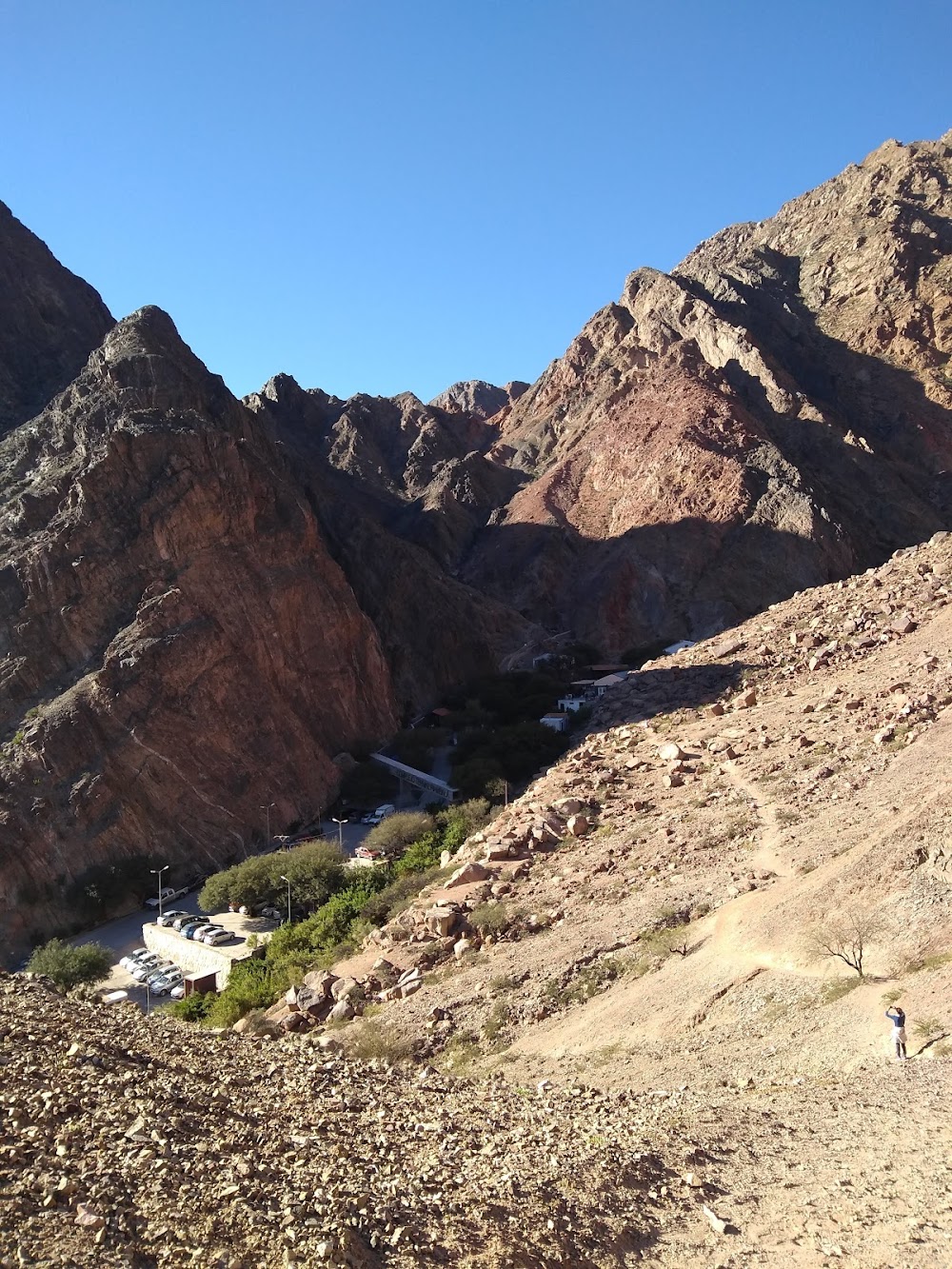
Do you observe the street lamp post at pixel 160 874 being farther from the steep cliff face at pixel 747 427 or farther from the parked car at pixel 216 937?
the steep cliff face at pixel 747 427

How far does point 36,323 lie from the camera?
2205 inches

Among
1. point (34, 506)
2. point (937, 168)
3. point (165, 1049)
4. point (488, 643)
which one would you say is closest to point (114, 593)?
point (34, 506)

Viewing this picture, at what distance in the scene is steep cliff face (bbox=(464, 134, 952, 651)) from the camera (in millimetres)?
66938

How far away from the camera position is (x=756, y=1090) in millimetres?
9445

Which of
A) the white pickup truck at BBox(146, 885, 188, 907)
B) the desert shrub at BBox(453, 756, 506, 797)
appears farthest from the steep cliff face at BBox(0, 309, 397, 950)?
the desert shrub at BBox(453, 756, 506, 797)

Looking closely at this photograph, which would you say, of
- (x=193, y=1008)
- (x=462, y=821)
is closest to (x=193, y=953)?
(x=193, y=1008)

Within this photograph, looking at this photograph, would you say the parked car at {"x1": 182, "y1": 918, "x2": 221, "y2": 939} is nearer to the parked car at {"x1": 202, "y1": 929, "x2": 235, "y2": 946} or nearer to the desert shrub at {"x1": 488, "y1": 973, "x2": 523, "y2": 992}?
the parked car at {"x1": 202, "y1": 929, "x2": 235, "y2": 946}

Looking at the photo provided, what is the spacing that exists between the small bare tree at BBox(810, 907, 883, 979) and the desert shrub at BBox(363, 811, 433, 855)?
18803 mm

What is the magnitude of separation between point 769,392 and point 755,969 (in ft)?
255

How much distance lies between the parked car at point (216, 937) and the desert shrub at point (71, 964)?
2672 mm

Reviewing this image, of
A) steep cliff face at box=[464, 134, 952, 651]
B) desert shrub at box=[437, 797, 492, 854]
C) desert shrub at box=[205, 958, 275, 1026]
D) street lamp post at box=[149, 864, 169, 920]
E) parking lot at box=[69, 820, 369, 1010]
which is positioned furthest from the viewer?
steep cliff face at box=[464, 134, 952, 651]

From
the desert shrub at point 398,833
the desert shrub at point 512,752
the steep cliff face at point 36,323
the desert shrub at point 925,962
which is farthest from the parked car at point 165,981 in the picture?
the steep cliff face at point 36,323

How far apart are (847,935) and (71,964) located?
67.8 ft

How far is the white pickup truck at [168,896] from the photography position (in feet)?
107
